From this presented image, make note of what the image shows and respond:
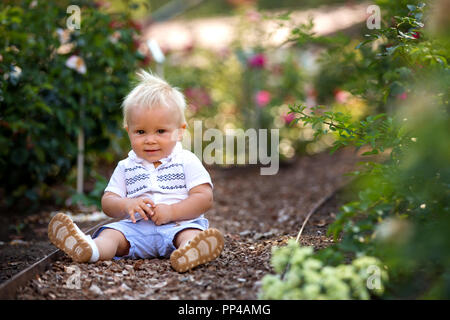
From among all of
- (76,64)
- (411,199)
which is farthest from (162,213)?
(76,64)

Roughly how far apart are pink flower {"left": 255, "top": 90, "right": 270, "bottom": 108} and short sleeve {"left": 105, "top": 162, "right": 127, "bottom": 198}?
431 cm

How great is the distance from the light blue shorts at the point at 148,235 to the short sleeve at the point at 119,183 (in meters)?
0.17

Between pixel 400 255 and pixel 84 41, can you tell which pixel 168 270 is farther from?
pixel 84 41

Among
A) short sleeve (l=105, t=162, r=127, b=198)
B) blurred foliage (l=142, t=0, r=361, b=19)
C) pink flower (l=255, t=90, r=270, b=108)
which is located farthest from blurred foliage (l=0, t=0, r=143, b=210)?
blurred foliage (l=142, t=0, r=361, b=19)

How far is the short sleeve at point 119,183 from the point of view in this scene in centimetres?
276

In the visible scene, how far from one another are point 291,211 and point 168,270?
207 cm

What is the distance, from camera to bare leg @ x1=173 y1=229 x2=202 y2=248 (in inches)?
102

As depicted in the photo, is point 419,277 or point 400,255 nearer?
point 400,255

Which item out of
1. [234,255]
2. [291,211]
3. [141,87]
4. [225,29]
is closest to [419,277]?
[234,255]

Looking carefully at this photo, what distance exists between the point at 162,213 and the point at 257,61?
4.51 m

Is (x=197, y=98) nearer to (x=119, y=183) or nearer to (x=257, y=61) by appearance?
(x=257, y=61)

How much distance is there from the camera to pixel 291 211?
4.33m

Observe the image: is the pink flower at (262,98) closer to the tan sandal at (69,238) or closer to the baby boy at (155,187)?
the baby boy at (155,187)

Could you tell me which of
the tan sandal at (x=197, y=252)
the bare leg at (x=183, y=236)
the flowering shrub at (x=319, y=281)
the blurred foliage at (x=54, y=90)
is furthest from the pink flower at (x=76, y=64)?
the flowering shrub at (x=319, y=281)
